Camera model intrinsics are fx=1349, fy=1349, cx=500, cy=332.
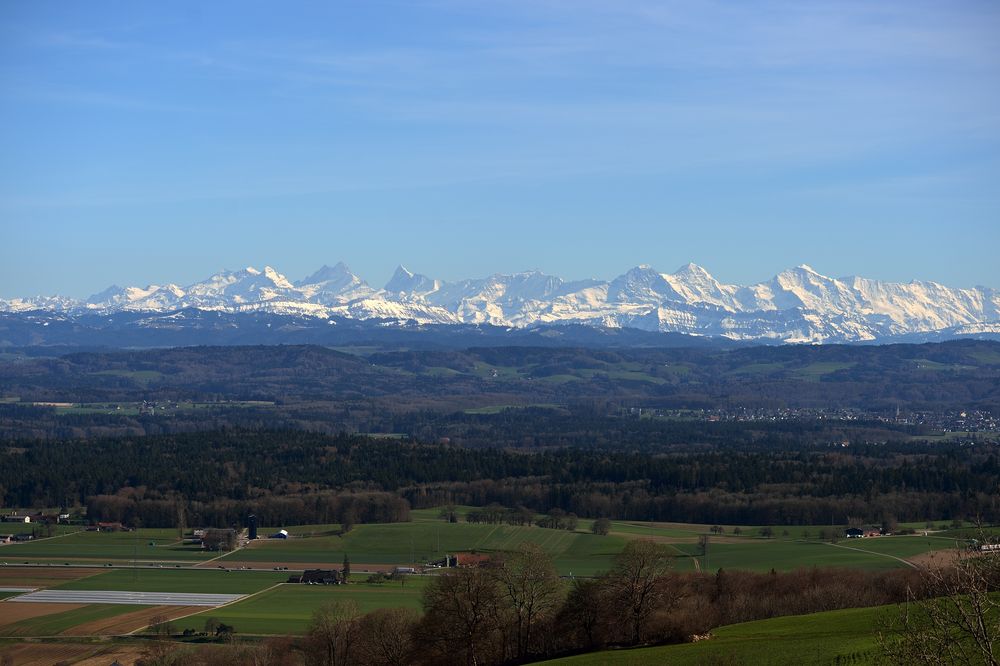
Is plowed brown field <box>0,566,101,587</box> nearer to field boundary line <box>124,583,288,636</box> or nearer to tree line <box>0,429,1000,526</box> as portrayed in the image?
field boundary line <box>124,583,288,636</box>

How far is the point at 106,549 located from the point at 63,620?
29.1 m

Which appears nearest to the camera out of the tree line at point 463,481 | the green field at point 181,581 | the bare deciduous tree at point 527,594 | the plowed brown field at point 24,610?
the bare deciduous tree at point 527,594

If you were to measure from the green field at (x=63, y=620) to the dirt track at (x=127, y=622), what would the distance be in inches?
24.4

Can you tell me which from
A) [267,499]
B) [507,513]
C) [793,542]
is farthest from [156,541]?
[793,542]

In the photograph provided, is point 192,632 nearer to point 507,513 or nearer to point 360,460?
point 507,513

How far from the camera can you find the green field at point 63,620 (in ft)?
218

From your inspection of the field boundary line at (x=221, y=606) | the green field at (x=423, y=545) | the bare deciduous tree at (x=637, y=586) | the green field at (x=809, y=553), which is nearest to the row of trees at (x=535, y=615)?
the bare deciduous tree at (x=637, y=586)

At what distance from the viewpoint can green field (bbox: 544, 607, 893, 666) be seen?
Result: 3650cm

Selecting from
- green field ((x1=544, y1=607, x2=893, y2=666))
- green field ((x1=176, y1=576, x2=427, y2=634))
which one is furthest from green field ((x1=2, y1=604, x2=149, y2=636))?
green field ((x1=544, y1=607, x2=893, y2=666))

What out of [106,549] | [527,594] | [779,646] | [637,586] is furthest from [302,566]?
[779,646]

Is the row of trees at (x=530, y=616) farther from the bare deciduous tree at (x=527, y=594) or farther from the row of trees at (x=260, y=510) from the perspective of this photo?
the row of trees at (x=260, y=510)

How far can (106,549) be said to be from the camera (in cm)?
9781

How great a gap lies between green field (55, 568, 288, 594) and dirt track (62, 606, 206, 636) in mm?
6633

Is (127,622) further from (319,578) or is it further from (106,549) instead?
(106,549)
